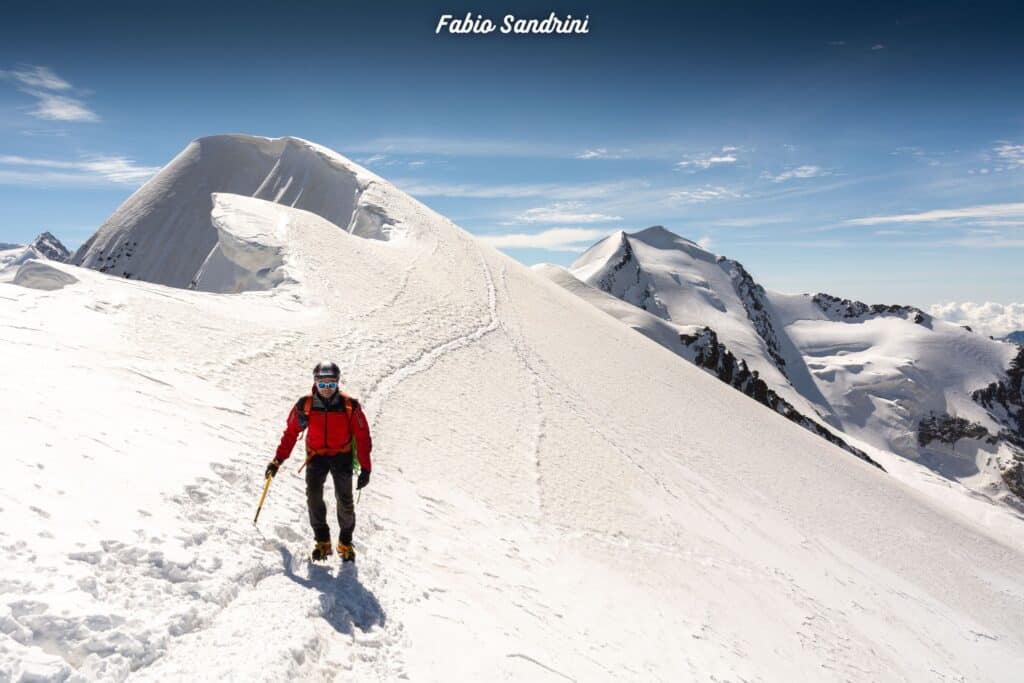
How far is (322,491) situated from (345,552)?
784 millimetres

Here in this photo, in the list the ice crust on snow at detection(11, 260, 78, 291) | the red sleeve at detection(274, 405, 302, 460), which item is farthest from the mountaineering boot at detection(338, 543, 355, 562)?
the ice crust on snow at detection(11, 260, 78, 291)

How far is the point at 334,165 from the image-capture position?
4853 centimetres

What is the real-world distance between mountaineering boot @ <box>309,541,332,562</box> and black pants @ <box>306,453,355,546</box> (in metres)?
0.06

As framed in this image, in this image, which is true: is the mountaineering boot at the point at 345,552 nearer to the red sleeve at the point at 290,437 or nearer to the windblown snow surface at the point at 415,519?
the windblown snow surface at the point at 415,519

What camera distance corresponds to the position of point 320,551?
22.4 feet

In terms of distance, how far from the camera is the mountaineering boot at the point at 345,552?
23.0 feet

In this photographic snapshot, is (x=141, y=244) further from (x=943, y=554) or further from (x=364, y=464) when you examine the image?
(x=943, y=554)

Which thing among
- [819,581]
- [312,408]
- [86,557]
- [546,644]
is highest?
[312,408]

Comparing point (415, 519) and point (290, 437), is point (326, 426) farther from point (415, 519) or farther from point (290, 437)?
point (415, 519)

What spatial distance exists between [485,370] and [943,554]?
2058cm

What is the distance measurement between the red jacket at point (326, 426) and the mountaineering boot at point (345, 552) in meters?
1.01

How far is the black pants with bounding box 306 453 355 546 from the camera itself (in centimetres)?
681

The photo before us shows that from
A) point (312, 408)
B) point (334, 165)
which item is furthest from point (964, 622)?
point (334, 165)

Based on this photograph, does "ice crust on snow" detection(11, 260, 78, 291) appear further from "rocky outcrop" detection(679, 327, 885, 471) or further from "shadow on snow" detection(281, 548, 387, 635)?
"rocky outcrop" detection(679, 327, 885, 471)
